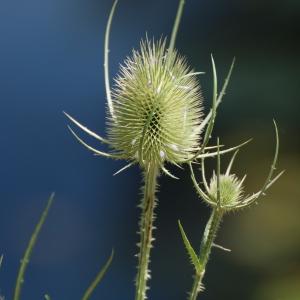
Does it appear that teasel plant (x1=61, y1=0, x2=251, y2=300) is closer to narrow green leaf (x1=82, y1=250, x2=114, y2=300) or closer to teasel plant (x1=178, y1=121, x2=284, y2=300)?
teasel plant (x1=178, y1=121, x2=284, y2=300)

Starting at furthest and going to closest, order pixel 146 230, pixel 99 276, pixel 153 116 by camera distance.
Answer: pixel 153 116 → pixel 146 230 → pixel 99 276

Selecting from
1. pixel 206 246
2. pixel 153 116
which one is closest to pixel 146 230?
pixel 206 246

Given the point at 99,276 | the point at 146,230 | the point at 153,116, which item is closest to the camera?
the point at 99,276

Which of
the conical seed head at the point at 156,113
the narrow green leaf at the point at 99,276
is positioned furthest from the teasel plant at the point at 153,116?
the narrow green leaf at the point at 99,276

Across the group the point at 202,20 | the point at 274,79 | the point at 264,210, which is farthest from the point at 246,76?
the point at 264,210

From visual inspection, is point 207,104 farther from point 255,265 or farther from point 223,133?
point 255,265

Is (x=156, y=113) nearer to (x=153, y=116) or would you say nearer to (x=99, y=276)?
(x=153, y=116)

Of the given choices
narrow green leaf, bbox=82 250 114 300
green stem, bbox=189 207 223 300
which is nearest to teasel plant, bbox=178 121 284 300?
green stem, bbox=189 207 223 300
